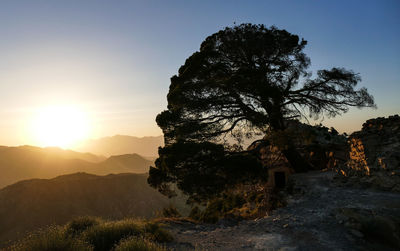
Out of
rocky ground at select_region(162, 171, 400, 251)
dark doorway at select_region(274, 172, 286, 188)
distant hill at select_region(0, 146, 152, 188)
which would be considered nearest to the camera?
rocky ground at select_region(162, 171, 400, 251)

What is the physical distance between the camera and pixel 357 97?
1302 cm

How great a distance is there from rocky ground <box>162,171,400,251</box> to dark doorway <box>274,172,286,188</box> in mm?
3609

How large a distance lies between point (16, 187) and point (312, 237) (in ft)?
225

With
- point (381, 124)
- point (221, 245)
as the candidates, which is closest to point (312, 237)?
point (221, 245)

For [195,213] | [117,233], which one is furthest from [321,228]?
[195,213]

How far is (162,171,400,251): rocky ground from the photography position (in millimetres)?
5914

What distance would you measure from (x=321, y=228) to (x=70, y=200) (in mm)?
59457

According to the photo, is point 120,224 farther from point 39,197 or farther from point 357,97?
point 39,197

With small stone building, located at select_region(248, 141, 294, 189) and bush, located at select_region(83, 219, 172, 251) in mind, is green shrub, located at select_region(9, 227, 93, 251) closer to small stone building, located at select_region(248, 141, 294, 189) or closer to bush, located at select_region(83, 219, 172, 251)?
bush, located at select_region(83, 219, 172, 251)

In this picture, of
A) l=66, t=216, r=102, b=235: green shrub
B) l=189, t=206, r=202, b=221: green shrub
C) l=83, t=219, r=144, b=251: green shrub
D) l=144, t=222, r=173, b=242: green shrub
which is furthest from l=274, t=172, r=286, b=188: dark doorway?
l=66, t=216, r=102, b=235: green shrub

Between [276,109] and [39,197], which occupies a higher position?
[276,109]

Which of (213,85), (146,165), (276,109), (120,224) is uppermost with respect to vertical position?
(213,85)

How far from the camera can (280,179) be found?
46.2 ft

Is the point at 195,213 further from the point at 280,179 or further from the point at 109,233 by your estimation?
the point at 109,233
